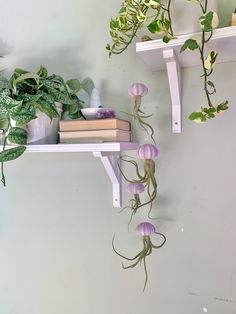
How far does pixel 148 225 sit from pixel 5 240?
65cm

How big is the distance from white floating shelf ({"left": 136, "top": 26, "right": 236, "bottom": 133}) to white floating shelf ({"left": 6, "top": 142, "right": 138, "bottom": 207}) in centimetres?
20

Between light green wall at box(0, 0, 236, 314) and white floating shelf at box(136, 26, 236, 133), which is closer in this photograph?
white floating shelf at box(136, 26, 236, 133)

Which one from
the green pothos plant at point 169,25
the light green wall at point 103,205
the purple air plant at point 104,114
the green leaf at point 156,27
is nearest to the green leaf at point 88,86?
the light green wall at point 103,205

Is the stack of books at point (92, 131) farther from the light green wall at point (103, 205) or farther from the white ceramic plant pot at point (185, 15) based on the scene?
the white ceramic plant pot at point (185, 15)

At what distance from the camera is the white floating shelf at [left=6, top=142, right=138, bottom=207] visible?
30.5 inches

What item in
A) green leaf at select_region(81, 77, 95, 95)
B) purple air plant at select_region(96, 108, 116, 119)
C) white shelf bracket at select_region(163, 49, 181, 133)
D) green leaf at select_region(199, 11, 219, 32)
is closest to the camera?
green leaf at select_region(199, 11, 219, 32)

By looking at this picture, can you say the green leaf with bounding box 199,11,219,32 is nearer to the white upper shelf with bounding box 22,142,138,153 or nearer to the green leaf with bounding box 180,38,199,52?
the green leaf with bounding box 180,38,199,52

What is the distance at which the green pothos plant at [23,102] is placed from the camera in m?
0.81

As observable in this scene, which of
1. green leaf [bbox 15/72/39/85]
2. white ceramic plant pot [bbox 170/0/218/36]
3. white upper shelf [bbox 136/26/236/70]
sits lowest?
green leaf [bbox 15/72/39/85]

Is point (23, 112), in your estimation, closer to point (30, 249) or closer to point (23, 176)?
point (23, 176)

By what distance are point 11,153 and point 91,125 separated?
246 millimetres

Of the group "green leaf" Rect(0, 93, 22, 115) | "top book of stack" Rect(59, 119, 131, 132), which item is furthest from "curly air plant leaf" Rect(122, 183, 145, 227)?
"green leaf" Rect(0, 93, 22, 115)

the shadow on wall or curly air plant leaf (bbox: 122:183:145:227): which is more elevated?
the shadow on wall

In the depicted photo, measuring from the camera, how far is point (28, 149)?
84cm
